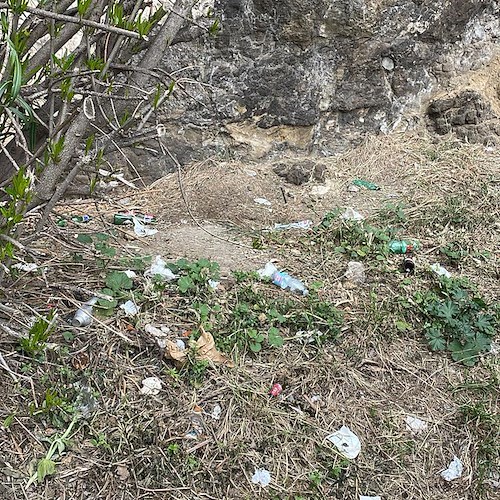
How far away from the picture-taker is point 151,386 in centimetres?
203

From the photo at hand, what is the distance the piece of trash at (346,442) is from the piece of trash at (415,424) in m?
0.20

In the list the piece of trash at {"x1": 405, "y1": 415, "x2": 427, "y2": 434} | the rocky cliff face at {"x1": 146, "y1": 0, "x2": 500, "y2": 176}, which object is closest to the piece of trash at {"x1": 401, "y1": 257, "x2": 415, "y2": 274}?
the piece of trash at {"x1": 405, "y1": 415, "x2": 427, "y2": 434}

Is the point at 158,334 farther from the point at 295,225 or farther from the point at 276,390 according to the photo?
the point at 295,225

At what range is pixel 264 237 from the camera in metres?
2.93

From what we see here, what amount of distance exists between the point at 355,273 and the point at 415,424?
747mm

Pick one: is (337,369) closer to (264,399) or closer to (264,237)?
(264,399)

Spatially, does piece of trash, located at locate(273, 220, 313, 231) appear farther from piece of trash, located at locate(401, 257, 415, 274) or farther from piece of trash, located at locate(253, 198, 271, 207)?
piece of trash, located at locate(401, 257, 415, 274)

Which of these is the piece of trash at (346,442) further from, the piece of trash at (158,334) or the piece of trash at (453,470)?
the piece of trash at (158,334)

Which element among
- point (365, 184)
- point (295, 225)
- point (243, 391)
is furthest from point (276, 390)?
point (365, 184)

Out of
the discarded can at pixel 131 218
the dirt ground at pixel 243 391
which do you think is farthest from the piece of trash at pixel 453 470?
the discarded can at pixel 131 218

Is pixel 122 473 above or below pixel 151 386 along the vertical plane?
below

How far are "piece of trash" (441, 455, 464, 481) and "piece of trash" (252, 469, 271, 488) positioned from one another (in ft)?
1.94

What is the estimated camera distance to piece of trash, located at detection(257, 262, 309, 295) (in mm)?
2541

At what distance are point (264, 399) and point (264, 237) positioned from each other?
3.33 ft
